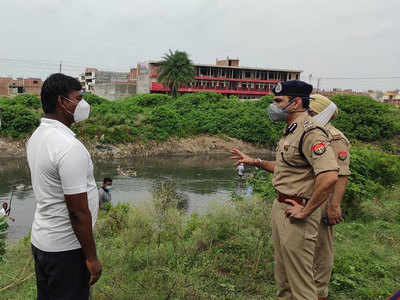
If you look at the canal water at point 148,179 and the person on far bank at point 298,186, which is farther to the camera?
the canal water at point 148,179

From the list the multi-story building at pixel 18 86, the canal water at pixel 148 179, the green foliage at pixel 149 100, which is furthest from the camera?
the multi-story building at pixel 18 86

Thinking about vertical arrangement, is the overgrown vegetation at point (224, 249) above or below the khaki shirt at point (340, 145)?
below

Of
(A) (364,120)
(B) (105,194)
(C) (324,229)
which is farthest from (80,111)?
(A) (364,120)

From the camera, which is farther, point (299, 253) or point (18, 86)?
point (18, 86)

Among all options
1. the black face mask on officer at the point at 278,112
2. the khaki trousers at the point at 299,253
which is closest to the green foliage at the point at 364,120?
the black face mask on officer at the point at 278,112

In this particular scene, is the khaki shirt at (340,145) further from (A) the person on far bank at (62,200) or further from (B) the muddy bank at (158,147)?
(B) the muddy bank at (158,147)

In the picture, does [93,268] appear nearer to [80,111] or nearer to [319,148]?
[80,111]

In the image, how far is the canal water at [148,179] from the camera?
1362cm

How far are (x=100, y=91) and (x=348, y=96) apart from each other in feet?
115

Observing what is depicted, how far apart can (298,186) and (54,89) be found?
187 centimetres

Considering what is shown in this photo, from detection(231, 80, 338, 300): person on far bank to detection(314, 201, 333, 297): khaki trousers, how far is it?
54 centimetres

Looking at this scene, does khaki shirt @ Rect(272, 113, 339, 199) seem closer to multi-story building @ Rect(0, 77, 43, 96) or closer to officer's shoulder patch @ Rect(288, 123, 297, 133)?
officer's shoulder patch @ Rect(288, 123, 297, 133)

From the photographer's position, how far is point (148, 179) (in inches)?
809

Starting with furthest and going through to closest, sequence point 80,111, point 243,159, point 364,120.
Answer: point 364,120, point 243,159, point 80,111
